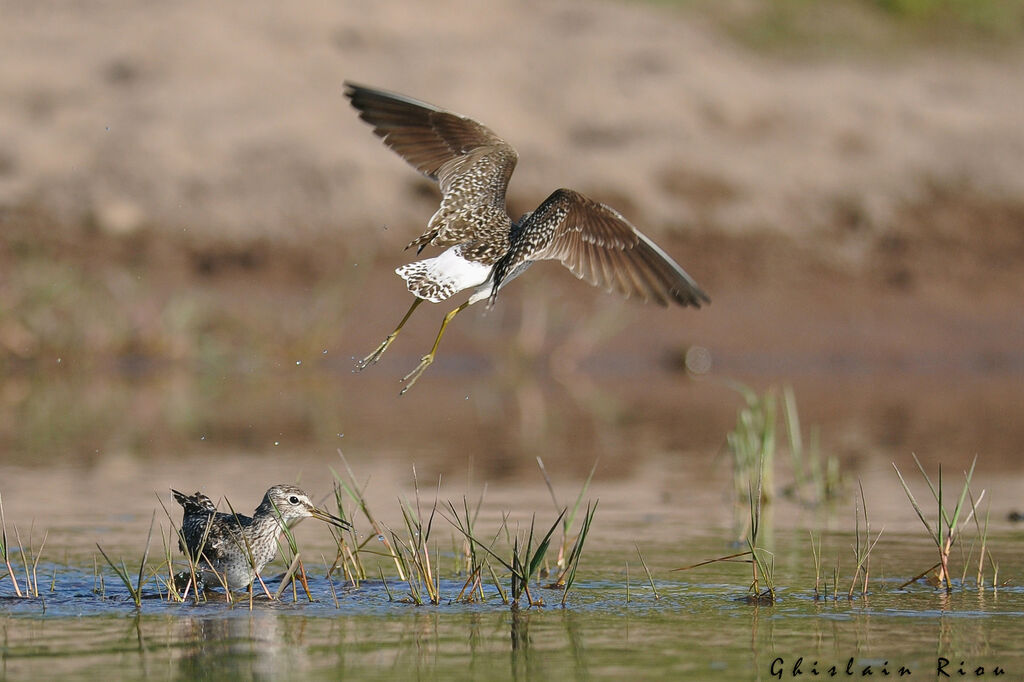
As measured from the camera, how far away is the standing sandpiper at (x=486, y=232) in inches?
282

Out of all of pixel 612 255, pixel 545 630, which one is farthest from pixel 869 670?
pixel 612 255

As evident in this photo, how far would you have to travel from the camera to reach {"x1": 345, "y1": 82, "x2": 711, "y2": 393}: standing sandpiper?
7.15 metres

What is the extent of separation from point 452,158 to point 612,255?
966 mm

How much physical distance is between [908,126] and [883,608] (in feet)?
51.9

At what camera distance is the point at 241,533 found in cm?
723

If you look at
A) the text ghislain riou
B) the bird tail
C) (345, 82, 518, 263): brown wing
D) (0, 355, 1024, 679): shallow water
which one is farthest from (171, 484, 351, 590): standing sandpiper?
the text ghislain riou

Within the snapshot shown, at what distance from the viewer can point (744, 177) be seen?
20.8 metres

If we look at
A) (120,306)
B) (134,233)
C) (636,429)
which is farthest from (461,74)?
(636,429)

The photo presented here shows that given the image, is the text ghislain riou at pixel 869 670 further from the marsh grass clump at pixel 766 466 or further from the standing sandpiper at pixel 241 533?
the marsh grass clump at pixel 766 466

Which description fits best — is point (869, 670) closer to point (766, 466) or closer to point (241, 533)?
point (241, 533)

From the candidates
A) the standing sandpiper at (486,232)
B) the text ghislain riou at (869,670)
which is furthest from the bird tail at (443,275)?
the text ghislain riou at (869,670)

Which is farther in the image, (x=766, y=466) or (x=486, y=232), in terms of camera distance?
(x=766, y=466)

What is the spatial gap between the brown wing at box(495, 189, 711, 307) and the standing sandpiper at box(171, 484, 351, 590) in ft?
5.14

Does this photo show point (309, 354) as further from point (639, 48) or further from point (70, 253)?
point (639, 48)
